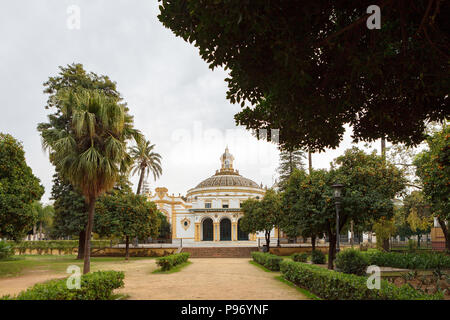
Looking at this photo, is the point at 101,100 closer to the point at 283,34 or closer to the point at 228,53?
the point at 228,53

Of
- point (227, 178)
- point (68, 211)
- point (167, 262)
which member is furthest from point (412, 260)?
point (227, 178)

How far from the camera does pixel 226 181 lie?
5375 centimetres

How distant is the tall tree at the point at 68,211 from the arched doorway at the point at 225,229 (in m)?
23.5

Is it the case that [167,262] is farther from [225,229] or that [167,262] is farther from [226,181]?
[226,181]

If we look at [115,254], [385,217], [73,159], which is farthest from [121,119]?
[115,254]

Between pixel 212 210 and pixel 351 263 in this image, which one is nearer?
pixel 351 263

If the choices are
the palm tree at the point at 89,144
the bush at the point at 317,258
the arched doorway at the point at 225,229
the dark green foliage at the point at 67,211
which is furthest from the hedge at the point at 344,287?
the arched doorway at the point at 225,229

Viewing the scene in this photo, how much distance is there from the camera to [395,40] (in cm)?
570

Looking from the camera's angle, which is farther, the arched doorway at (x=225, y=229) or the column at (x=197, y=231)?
the arched doorway at (x=225, y=229)

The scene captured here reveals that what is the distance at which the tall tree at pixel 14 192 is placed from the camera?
14258 millimetres

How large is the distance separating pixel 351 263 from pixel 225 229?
3571 cm

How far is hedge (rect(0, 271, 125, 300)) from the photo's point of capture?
605 centimetres

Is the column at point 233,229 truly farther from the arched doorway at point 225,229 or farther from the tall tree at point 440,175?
the tall tree at point 440,175

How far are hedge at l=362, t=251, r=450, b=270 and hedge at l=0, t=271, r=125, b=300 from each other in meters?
14.0
